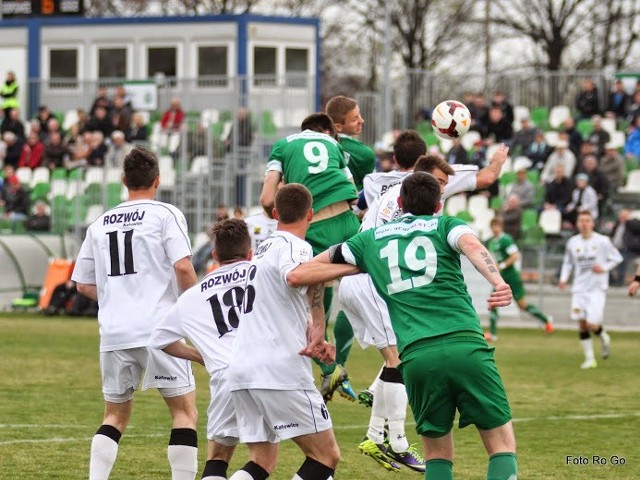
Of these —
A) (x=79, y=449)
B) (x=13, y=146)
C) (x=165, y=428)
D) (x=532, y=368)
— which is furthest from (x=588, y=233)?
(x=13, y=146)

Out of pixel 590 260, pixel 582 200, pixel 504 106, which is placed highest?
pixel 504 106

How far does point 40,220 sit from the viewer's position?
29.7 meters

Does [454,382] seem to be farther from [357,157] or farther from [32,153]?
[32,153]

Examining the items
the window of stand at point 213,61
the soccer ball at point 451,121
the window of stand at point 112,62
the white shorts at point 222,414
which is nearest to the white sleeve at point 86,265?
the white shorts at point 222,414

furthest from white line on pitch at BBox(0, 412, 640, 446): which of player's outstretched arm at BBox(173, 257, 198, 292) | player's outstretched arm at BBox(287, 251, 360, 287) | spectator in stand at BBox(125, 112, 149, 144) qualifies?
spectator in stand at BBox(125, 112, 149, 144)

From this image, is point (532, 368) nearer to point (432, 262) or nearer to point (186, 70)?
point (432, 262)

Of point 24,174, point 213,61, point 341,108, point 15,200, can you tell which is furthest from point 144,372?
point 213,61

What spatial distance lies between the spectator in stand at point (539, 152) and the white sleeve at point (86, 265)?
68.4ft

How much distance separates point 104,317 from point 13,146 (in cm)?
2596

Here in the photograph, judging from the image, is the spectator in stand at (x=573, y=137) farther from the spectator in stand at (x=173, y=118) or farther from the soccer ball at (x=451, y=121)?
the soccer ball at (x=451, y=121)

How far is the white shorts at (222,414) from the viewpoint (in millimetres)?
7648

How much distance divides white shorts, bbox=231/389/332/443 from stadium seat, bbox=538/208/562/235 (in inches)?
796

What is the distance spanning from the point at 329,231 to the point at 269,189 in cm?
56

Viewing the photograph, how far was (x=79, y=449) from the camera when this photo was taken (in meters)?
10.9
